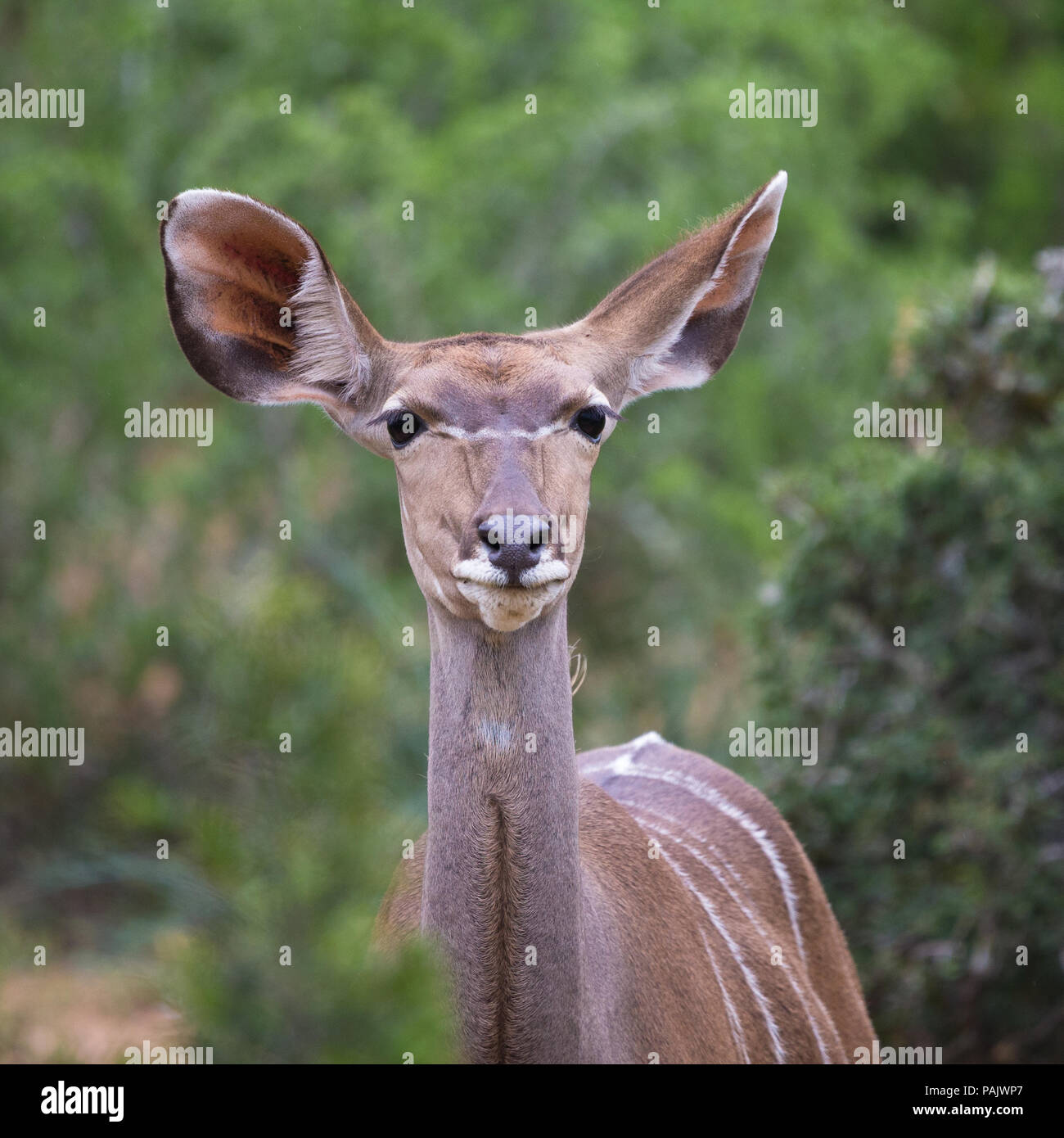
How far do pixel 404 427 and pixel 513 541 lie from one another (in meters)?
0.51

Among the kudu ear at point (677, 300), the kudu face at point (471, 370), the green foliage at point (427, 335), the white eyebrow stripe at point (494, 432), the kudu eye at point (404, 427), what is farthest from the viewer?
the green foliage at point (427, 335)

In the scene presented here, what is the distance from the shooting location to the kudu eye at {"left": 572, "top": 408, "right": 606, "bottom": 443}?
10.5 feet

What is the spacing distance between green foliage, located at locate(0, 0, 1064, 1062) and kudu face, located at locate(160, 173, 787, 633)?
214 centimetres

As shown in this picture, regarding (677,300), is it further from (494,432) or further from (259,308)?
(259,308)

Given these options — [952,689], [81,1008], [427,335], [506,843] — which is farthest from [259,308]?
[427,335]

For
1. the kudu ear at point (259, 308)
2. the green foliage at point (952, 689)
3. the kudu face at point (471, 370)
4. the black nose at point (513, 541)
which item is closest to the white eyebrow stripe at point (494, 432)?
the kudu face at point (471, 370)

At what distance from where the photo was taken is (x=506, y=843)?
3006 mm

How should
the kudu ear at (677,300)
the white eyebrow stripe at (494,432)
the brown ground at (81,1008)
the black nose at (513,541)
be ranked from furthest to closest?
the brown ground at (81,1008), the kudu ear at (677,300), the white eyebrow stripe at (494,432), the black nose at (513,541)

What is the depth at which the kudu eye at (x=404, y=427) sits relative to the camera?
3.17 metres

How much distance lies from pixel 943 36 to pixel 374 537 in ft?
31.7

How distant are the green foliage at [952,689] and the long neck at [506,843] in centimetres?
239

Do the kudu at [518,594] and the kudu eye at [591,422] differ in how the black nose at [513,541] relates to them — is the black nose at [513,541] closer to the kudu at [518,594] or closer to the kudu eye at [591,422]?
the kudu at [518,594]

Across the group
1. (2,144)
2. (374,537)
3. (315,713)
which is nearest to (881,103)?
(374,537)

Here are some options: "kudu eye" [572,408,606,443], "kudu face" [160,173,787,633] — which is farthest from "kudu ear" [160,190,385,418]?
"kudu eye" [572,408,606,443]
